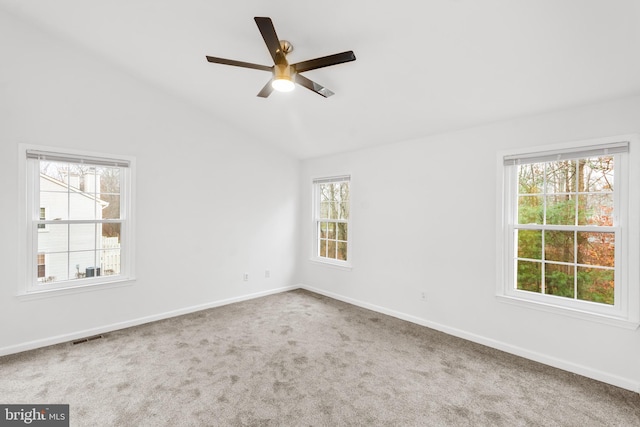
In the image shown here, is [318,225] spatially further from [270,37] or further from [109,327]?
[270,37]

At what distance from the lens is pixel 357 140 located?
4117mm

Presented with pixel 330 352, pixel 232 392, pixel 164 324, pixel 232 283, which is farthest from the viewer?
pixel 232 283

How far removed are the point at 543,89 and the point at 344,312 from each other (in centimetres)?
331

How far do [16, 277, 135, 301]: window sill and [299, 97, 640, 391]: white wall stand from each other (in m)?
2.88

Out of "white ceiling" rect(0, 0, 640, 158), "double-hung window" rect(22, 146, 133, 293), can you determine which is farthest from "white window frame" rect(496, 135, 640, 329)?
"double-hung window" rect(22, 146, 133, 293)

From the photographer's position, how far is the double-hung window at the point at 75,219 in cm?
302

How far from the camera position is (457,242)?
11.0 ft

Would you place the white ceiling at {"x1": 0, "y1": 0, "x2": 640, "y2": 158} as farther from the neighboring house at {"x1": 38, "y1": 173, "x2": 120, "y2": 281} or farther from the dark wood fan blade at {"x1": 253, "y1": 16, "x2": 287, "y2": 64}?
the neighboring house at {"x1": 38, "y1": 173, "x2": 120, "y2": 281}

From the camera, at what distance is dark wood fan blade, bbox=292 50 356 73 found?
198cm

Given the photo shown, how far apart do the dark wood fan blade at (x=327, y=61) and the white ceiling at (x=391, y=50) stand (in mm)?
419

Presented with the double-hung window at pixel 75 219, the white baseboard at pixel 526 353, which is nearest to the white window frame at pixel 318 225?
the white baseboard at pixel 526 353

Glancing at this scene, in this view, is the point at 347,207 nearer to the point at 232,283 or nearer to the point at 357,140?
the point at 357,140

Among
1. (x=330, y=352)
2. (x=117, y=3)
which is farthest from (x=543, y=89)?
(x=117, y=3)

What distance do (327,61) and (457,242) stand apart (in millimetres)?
2452
